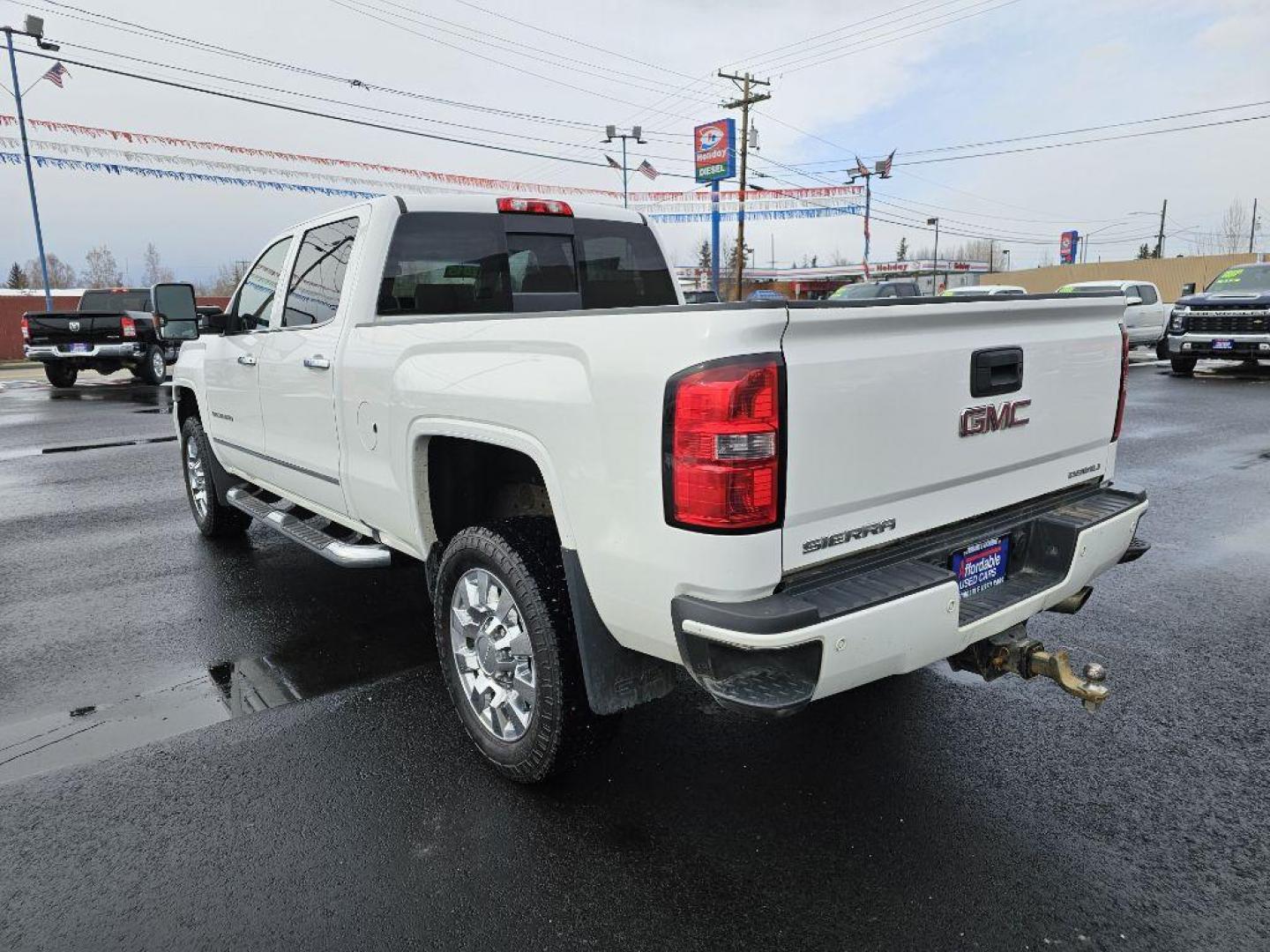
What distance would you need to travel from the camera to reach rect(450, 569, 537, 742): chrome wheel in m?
2.86

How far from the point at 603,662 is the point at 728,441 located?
33.3 inches

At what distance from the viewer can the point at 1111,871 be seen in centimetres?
246

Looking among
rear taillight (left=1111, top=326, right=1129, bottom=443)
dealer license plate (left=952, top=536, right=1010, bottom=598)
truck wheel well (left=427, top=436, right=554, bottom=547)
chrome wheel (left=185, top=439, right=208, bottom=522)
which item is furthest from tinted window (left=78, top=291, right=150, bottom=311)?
dealer license plate (left=952, top=536, right=1010, bottom=598)

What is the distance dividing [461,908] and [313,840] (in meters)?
0.61

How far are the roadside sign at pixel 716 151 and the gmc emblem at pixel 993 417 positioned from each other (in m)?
37.3

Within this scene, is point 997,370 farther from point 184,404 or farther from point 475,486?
point 184,404

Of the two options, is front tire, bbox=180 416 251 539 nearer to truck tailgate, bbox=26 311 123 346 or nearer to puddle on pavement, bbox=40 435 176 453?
puddle on pavement, bbox=40 435 176 453

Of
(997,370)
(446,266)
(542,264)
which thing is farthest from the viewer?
(542,264)

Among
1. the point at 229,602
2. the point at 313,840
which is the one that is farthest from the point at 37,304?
the point at 313,840

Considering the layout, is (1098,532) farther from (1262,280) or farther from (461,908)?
(1262,280)

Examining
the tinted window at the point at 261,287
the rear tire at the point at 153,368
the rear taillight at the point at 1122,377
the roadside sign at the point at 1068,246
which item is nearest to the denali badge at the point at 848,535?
the rear taillight at the point at 1122,377

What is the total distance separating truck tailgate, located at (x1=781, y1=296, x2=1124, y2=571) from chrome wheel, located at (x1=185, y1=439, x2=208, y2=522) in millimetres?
5144

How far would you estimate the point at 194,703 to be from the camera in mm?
3668

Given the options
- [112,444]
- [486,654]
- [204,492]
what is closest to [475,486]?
[486,654]
